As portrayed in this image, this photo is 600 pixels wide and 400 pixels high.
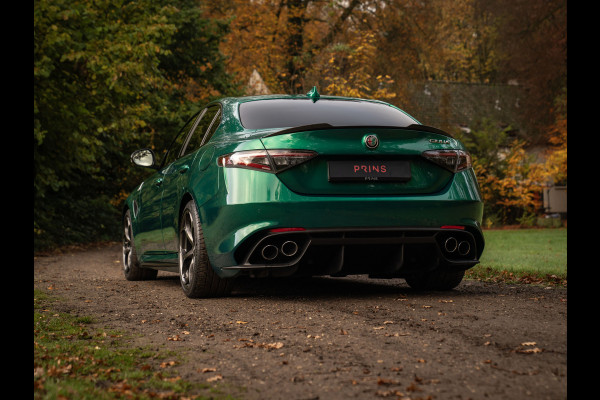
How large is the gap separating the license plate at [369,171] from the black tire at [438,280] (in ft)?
4.06

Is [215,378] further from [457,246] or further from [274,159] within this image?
[457,246]

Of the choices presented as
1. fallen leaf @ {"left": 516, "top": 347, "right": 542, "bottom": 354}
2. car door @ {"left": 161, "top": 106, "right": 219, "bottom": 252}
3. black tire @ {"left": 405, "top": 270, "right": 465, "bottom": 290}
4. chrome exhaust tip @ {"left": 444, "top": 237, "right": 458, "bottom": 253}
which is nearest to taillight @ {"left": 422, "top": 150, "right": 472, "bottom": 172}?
chrome exhaust tip @ {"left": 444, "top": 237, "right": 458, "bottom": 253}

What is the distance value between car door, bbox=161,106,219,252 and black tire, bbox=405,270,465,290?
2128mm

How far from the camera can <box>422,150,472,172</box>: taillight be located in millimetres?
6039

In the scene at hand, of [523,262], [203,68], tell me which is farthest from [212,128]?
[203,68]

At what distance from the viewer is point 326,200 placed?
5734 millimetres

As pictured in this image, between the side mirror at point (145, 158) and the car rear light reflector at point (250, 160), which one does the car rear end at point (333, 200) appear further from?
the side mirror at point (145, 158)

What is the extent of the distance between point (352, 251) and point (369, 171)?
1.94 ft

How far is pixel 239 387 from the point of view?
3498 millimetres

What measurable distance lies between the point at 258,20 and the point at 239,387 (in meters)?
26.8

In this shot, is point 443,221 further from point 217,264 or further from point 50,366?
point 50,366

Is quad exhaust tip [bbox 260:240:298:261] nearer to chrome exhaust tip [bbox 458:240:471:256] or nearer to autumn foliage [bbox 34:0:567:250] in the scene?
chrome exhaust tip [bbox 458:240:471:256]
